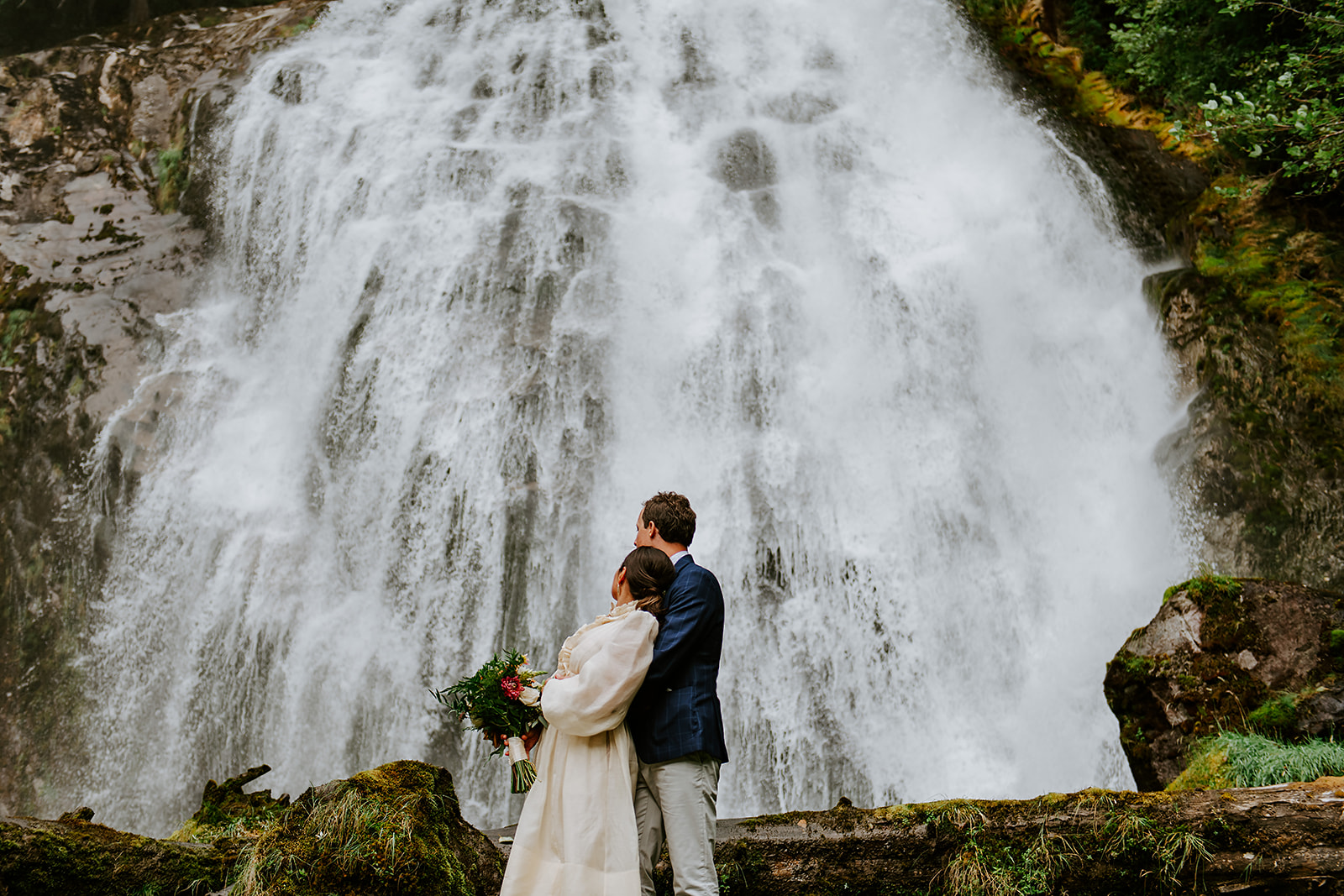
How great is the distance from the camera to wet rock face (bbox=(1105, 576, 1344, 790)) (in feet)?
17.4

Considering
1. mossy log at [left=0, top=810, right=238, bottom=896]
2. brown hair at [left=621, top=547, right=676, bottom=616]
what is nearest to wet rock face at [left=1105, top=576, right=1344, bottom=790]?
brown hair at [left=621, top=547, right=676, bottom=616]

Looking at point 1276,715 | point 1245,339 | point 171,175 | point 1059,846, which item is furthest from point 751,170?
point 1059,846

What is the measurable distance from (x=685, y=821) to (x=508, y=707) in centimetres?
77

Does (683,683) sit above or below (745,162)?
above

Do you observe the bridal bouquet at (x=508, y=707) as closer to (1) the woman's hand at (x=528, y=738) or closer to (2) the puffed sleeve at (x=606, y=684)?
(1) the woman's hand at (x=528, y=738)

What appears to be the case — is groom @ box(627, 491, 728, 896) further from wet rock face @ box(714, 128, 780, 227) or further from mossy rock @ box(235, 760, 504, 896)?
wet rock face @ box(714, 128, 780, 227)

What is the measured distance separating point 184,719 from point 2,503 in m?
3.57

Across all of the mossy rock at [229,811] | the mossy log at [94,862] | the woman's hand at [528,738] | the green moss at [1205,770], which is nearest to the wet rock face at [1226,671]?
the green moss at [1205,770]

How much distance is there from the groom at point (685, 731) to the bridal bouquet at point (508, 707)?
0.39 metres

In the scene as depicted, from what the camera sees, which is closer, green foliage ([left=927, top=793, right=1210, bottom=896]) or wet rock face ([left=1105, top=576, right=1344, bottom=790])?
green foliage ([left=927, top=793, right=1210, bottom=896])

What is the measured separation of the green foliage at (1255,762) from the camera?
14.6ft

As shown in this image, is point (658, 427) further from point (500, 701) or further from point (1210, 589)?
point (500, 701)

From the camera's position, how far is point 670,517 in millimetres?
3262

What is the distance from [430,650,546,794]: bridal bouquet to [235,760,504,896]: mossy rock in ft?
1.47
